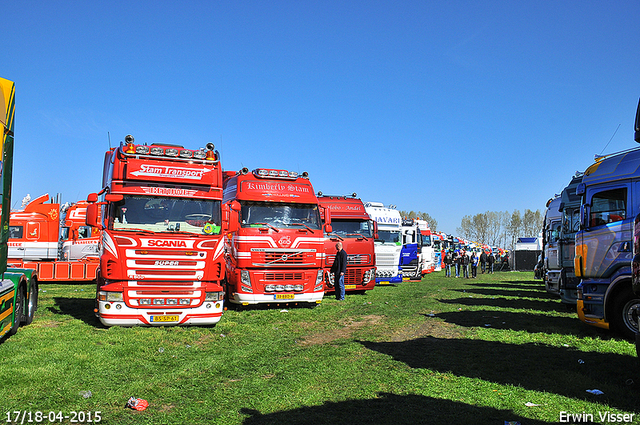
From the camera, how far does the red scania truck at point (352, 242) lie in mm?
17234

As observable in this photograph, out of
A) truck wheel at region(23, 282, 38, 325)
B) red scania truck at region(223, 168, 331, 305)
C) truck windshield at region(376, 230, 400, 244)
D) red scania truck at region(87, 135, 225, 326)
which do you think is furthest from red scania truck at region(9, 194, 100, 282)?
red scania truck at region(87, 135, 225, 326)

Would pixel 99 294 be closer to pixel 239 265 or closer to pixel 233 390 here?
pixel 239 265

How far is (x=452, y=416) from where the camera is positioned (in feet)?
16.2

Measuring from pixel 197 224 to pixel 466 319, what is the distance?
696 centimetres

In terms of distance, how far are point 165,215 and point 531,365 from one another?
24.1ft

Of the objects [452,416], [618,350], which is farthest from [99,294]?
[618,350]

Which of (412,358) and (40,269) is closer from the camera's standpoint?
(412,358)

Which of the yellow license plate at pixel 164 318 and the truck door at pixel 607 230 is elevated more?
the truck door at pixel 607 230

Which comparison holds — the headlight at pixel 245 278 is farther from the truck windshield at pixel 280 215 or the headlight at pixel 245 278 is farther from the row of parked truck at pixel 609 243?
the row of parked truck at pixel 609 243

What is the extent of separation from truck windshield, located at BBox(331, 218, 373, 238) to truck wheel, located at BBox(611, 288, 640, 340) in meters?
9.38

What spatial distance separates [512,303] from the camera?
15719 millimetres

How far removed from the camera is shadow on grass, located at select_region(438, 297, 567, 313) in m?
14.7

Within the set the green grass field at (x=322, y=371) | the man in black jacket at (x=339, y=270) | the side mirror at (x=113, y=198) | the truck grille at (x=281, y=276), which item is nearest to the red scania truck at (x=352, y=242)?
the man in black jacket at (x=339, y=270)

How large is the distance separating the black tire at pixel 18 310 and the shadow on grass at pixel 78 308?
1.36 m
